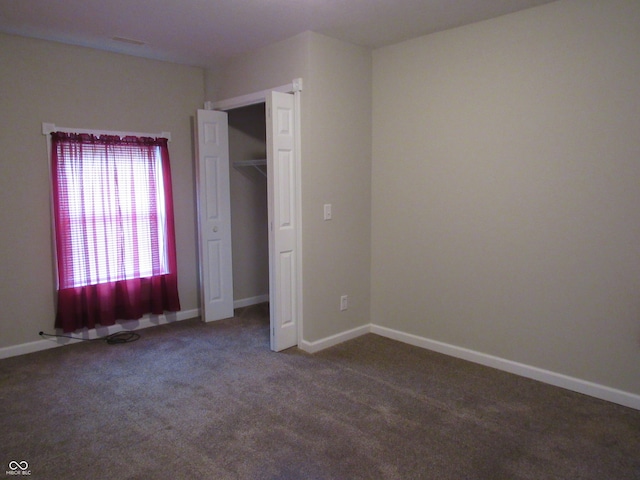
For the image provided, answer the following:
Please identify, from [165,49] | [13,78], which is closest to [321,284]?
[165,49]

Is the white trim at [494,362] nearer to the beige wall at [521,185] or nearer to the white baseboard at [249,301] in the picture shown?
the beige wall at [521,185]

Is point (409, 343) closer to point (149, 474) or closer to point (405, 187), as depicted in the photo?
point (405, 187)

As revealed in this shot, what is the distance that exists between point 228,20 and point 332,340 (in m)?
2.59

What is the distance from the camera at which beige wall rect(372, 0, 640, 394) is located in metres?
2.74

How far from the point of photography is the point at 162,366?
346 centimetres

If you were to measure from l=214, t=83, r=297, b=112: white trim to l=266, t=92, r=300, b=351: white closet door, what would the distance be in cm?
11

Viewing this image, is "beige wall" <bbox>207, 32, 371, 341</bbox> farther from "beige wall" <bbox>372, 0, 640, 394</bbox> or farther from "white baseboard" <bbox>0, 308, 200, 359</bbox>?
"white baseboard" <bbox>0, 308, 200, 359</bbox>

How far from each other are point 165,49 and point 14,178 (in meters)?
1.60

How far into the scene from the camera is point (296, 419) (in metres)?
2.67

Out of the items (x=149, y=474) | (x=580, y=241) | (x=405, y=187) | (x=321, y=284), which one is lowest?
(x=149, y=474)

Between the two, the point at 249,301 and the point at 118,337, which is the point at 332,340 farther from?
the point at 118,337

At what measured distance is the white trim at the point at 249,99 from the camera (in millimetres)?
3641

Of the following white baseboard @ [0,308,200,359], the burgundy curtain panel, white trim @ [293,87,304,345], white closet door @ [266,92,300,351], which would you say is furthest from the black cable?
white trim @ [293,87,304,345]

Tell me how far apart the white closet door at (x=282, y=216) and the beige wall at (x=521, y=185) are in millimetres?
834
